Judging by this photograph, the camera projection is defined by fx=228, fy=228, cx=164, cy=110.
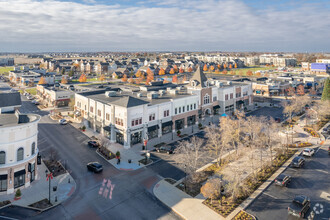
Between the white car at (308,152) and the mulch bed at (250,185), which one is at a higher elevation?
the white car at (308,152)

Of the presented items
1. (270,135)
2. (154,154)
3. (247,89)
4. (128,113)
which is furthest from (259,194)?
(247,89)

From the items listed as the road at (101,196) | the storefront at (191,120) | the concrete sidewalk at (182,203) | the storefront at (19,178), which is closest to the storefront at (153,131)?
the storefront at (191,120)

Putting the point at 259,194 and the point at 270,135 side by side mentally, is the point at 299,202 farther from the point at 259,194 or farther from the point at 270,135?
the point at 270,135

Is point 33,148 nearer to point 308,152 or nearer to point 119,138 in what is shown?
point 119,138

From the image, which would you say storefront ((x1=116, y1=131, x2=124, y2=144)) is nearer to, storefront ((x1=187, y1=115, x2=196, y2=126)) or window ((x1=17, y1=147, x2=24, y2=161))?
window ((x1=17, y1=147, x2=24, y2=161))

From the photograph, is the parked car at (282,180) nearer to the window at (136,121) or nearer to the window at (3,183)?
the window at (136,121)

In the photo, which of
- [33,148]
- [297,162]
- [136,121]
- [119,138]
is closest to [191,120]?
[136,121]
